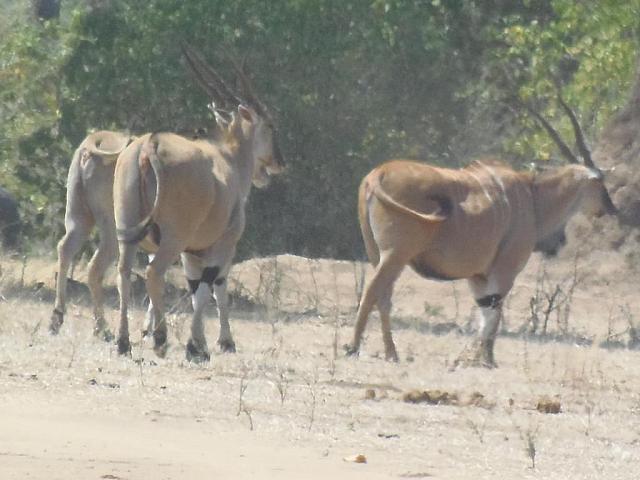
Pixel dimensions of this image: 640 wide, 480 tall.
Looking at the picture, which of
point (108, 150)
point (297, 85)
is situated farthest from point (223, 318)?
point (297, 85)

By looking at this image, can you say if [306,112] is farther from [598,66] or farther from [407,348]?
[407,348]

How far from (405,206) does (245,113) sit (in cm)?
169

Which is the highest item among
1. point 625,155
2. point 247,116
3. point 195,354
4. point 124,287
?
point 625,155

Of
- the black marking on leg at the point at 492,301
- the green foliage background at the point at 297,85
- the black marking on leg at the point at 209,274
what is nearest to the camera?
the black marking on leg at the point at 209,274

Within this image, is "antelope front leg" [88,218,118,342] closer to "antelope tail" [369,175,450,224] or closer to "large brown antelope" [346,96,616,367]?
"large brown antelope" [346,96,616,367]

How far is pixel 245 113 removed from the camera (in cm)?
1299

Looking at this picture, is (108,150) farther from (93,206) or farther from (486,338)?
(486,338)

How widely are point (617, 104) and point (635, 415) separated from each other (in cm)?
1130

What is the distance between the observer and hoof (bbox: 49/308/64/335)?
12.3 m

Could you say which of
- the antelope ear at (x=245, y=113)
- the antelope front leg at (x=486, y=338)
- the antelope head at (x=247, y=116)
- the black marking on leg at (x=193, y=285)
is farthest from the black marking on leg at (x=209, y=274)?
the antelope front leg at (x=486, y=338)

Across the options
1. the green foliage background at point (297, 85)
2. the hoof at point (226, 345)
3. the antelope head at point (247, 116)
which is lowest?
the hoof at point (226, 345)

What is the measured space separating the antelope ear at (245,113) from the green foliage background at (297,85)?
13.3 feet

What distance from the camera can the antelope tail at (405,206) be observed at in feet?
39.1

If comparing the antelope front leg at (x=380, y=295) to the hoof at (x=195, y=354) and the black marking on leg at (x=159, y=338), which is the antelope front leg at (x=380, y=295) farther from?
the black marking on leg at (x=159, y=338)
